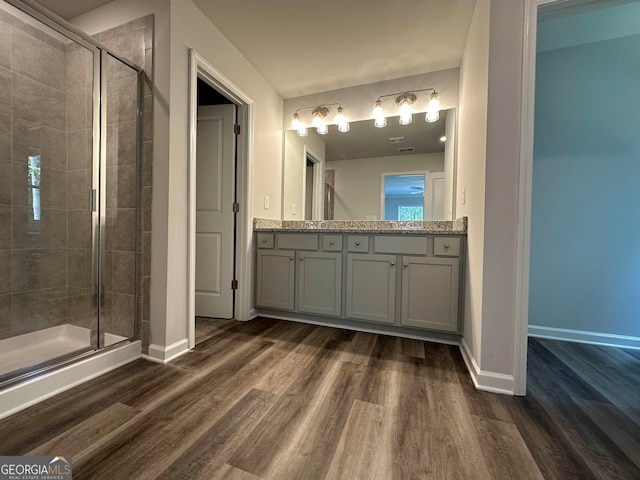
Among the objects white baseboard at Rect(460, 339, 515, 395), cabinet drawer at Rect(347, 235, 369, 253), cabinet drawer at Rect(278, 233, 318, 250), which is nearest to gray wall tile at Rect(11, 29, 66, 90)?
cabinet drawer at Rect(278, 233, 318, 250)

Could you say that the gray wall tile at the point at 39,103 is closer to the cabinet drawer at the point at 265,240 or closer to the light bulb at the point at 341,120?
the cabinet drawer at the point at 265,240

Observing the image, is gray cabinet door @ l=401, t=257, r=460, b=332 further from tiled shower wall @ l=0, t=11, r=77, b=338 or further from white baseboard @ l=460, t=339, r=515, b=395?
tiled shower wall @ l=0, t=11, r=77, b=338

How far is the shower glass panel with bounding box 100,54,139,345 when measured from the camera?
1.64 metres

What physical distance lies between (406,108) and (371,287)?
64.6 inches

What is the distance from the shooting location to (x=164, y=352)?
159cm

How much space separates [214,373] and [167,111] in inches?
62.3

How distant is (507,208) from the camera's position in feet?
4.35

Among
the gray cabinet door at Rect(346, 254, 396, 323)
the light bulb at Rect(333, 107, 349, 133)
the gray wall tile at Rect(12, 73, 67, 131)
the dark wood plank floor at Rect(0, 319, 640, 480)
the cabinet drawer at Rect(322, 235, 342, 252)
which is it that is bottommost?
the dark wood plank floor at Rect(0, 319, 640, 480)

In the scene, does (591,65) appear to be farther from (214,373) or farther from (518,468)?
(214,373)

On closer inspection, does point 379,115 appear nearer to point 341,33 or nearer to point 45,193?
point 341,33

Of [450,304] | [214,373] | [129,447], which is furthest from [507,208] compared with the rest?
[129,447]

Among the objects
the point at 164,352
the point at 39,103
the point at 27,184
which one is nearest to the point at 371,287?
the point at 164,352

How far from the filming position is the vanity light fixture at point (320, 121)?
8.52ft

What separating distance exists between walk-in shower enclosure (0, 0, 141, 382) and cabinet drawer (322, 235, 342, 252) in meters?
1.37
